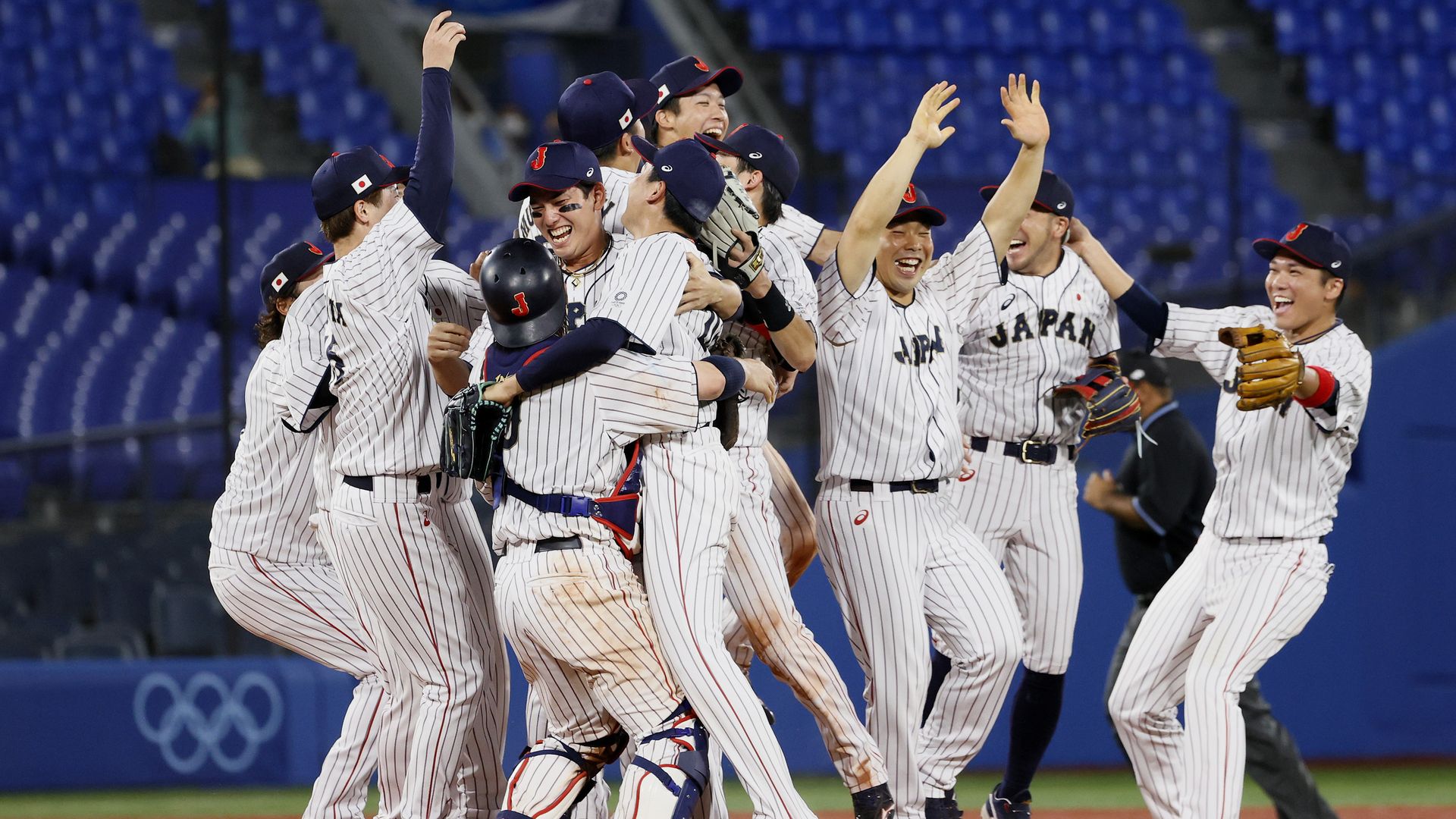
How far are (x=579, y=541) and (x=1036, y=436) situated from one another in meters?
2.11

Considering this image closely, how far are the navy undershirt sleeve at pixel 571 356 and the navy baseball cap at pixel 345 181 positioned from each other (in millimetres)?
1148

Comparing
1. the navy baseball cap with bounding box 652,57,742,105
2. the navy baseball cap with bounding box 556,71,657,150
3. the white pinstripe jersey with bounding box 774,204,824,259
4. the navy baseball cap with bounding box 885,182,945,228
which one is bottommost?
the white pinstripe jersey with bounding box 774,204,824,259

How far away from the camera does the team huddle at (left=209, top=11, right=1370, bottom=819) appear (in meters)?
3.88

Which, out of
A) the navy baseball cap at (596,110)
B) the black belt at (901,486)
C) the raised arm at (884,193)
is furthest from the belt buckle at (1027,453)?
the navy baseball cap at (596,110)

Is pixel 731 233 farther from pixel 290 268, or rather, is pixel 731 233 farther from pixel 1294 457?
pixel 1294 457

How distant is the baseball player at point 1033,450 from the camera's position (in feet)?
18.0

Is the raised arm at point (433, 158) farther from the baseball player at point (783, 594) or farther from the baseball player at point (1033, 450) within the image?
the baseball player at point (1033, 450)

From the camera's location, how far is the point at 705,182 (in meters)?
4.07

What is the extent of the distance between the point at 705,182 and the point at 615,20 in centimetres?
994

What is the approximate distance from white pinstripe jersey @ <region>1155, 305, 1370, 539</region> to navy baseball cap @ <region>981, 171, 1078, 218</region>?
924mm

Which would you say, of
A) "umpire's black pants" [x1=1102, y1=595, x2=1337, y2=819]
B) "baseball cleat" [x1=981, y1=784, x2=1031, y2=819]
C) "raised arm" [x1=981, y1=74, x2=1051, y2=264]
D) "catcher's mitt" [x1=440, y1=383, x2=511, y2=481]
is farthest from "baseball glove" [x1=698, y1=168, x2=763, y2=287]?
"baseball cleat" [x1=981, y1=784, x2=1031, y2=819]

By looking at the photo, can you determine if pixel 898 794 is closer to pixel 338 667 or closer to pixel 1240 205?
pixel 338 667

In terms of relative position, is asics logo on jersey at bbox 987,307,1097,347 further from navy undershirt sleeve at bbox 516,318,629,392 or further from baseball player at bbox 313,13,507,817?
navy undershirt sleeve at bbox 516,318,629,392

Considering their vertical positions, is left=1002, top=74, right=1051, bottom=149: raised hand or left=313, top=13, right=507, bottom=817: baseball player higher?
left=1002, top=74, right=1051, bottom=149: raised hand
